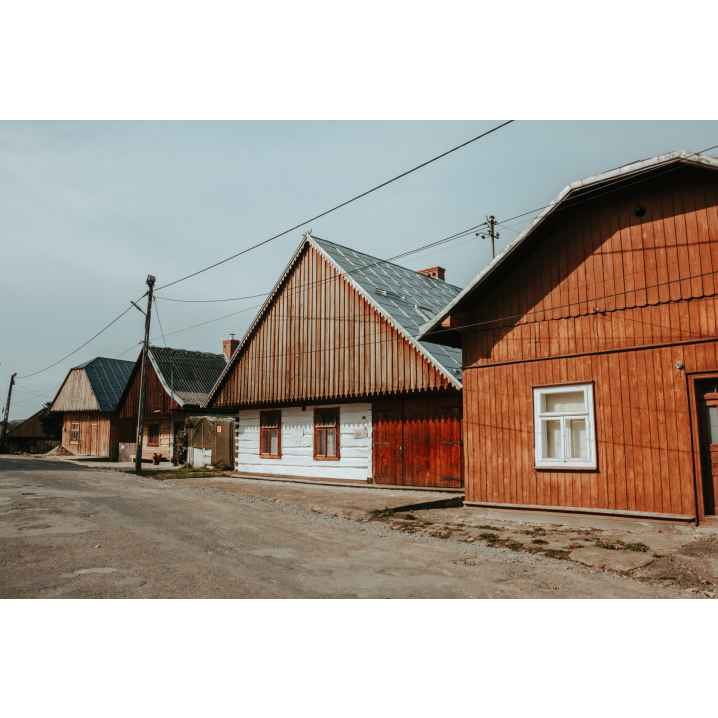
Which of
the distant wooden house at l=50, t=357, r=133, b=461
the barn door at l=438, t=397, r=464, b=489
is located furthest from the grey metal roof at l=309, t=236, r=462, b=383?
the distant wooden house at l=50, t=357, r=133, b=461

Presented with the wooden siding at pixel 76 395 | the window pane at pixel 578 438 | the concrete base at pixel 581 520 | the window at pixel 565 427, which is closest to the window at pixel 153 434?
the wooden siding at pixel 76 395

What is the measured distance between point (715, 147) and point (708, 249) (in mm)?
1716

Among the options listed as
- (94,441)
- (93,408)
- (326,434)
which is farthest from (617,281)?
(94,441)

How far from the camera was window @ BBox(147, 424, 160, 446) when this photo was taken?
113 feet

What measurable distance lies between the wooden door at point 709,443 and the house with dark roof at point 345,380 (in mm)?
6624

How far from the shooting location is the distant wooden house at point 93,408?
40.1 meters

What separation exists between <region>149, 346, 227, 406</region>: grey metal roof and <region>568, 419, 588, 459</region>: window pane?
2430 cm

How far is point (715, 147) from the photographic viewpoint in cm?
973

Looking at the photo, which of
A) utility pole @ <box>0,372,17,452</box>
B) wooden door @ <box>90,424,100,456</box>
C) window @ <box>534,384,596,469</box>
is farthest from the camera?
utility pole @ <box>0,372,17,452</box>

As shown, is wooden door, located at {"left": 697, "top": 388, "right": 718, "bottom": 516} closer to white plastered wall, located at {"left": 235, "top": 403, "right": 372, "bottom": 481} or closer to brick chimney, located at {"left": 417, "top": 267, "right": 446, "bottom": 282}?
white plastered wall, located at {"left": 235, "top": 403, "right": 372, "bottom": 481}

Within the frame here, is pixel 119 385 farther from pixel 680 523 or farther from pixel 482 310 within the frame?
pixel 680 523

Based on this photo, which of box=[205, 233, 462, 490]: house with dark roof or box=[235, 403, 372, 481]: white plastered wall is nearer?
box=[205, 233, 462, 490]: house with dark roof

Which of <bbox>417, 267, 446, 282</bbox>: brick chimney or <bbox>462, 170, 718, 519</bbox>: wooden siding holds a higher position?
<bbox>417, 267, 446, 282</bbox>: brick chimney

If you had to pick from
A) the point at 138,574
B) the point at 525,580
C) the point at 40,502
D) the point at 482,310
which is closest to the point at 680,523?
the point at 525,580
